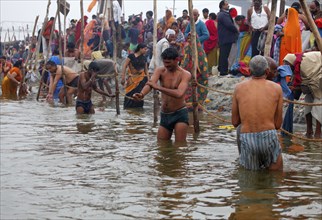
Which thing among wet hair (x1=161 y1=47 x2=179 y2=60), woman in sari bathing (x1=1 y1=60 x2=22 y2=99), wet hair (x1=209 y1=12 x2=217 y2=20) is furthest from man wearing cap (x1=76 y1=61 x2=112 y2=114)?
woman in sari bathing (x1=1 y1=60 x2=22 y2=99)

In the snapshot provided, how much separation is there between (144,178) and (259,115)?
134cm

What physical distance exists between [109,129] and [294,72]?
133 inches

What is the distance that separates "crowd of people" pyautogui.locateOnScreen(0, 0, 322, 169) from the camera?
283 inches

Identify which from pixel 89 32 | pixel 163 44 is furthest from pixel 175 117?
pixel 89 32

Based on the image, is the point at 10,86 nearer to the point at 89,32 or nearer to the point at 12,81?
the point at 12,81

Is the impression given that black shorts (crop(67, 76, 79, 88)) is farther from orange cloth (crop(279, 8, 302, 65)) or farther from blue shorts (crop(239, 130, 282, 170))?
blue shorts (crop(239, 130, 282, 170))

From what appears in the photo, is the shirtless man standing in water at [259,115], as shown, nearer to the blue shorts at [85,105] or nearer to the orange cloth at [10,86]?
the blue shorts at [85,105]

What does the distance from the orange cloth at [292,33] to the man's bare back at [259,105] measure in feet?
17.1

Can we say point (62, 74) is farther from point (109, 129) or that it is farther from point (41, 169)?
point (41, 169)

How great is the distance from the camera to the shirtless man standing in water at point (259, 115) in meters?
Answer: 7.07

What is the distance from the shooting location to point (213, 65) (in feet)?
58.2

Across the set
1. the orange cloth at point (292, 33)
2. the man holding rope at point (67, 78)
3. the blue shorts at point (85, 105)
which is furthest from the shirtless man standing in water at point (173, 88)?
the man holding rope at point (67, 78)

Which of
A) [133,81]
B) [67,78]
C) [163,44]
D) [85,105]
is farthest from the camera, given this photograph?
[67,78]

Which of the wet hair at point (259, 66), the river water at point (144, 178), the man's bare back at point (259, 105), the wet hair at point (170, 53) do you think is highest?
the wet hair at point (170, 53)
